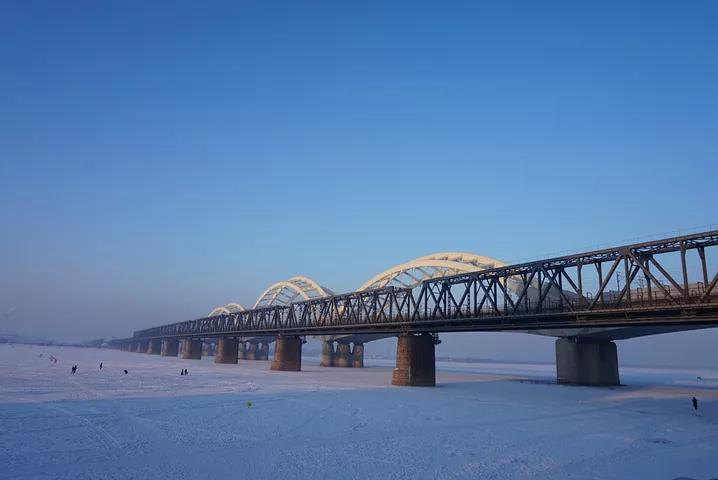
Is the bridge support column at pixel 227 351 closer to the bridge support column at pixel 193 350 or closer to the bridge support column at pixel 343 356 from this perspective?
the bridge support column at pixel 193 350

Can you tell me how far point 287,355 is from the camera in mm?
80750

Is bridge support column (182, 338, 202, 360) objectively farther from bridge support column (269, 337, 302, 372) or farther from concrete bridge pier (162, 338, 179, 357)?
bridge support column (269, 337, 302, 372)

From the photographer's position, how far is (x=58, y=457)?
16469 mm

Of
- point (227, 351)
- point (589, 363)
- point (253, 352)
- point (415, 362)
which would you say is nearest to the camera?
point (415, 362)

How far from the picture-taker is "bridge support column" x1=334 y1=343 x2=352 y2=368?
395ft

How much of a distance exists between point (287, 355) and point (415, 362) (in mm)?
34664

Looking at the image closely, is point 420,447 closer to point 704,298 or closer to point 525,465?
point 525,465

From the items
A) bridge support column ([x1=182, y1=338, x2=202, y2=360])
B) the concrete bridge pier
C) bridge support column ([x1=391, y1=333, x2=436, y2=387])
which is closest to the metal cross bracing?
bridge support column ([x1=391, y1=333, x2=436, y2=387])

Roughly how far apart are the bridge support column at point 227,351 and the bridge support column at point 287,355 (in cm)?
2608

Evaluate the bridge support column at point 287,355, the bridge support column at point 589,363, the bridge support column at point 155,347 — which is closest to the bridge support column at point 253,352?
the bridge support column at point 155,347

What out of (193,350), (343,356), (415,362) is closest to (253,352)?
(193,350)

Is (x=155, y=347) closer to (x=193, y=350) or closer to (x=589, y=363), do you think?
(x=193, y=350)

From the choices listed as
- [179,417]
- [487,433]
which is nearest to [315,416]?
[179,417]

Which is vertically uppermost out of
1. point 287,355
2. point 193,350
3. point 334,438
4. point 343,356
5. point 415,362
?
point 415,362
